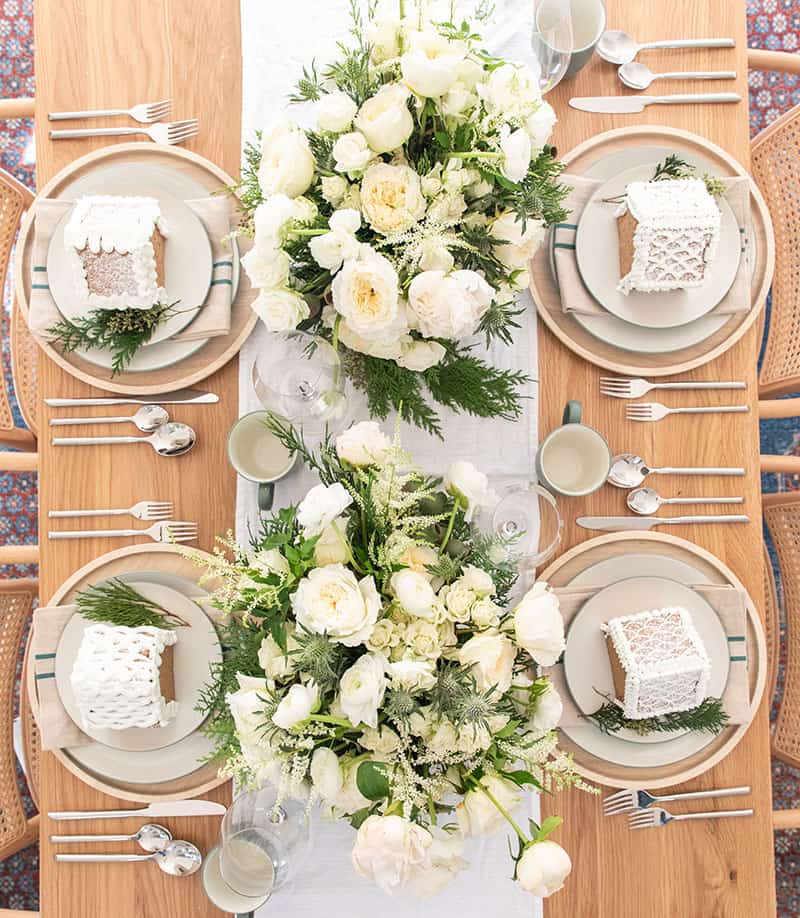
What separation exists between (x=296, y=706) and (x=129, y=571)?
0.60m

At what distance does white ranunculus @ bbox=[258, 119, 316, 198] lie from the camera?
0.91 metres

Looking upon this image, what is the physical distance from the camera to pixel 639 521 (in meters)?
1.32

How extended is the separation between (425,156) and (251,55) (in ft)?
1.92

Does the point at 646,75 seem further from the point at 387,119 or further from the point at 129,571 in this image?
the point at 129,571

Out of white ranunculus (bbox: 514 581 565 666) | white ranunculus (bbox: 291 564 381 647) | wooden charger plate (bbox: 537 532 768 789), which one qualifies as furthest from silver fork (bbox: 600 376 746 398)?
white ranunculus (bbox: 291 564 381 647)

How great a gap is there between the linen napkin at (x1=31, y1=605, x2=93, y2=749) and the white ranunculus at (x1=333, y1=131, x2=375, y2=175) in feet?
2.78

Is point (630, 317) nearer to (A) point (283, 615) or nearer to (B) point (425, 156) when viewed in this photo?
(B) point (425, 156)

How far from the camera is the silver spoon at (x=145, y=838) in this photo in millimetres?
1276

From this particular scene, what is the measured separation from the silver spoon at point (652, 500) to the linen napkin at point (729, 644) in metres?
0.14

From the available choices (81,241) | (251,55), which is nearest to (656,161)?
(251,55)

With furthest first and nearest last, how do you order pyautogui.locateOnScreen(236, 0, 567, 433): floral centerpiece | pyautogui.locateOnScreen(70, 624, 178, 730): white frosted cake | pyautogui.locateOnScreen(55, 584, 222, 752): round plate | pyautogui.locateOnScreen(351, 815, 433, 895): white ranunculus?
pyautogui.locateOnScreen(55, 584, 222, 752): round plate < pyautogui.locateOnScreen(70, 624, 178, 730): white frosted cake < pyautogui.locateOnScreen(236, 0, 567, 433): floral centerpiece < pyautogui.locateOnScreen(351, 815, 433, 895): white ranunculus

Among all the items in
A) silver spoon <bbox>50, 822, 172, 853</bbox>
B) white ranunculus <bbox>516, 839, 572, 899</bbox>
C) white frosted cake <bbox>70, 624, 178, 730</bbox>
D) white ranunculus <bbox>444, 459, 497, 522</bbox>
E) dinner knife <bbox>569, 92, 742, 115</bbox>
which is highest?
dinner knife <bbox>569, 92, 742, 115</bbox>

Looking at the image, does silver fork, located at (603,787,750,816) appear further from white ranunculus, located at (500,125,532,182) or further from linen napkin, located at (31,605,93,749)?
white ranunculus, located at (500,125,532,182)

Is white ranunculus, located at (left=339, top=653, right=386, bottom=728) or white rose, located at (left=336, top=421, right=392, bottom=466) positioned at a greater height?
white rose, located at (left=336, top=421, right=392, bottom=466)
